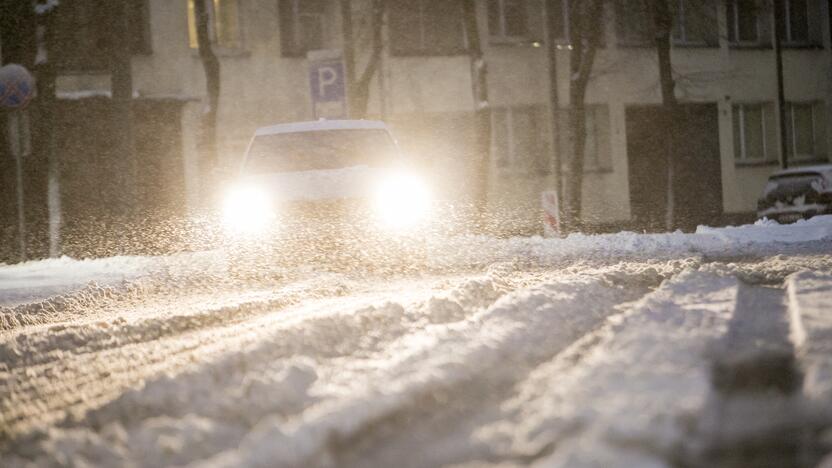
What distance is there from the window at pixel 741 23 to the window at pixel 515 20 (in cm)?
695

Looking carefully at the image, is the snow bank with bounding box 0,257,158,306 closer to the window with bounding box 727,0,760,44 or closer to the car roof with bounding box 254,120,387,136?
the car roof with bounding box 254,120,387,136

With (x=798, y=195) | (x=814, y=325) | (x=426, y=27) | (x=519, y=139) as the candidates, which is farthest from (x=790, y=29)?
(x=814, y=325)

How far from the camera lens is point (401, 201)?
47.4 ft

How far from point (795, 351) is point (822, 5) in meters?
34.5

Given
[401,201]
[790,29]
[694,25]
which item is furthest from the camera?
[790,29]

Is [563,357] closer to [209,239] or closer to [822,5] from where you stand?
[209,239]

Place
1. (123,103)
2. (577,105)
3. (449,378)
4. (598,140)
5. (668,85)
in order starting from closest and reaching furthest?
1. (449,378)
2. (123,103)
3. (577,105)
4. (668,85)
5. (598,140)

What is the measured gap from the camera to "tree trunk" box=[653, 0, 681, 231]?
1065 inches

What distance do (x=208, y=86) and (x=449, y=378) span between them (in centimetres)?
2011

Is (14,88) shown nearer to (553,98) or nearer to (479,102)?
(553,98)

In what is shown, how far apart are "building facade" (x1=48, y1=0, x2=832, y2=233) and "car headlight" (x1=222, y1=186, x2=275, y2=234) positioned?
12.0m

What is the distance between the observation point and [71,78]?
28.5m

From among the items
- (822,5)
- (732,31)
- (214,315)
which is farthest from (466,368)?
(822,5)

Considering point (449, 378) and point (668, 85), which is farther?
point (668, 85)
